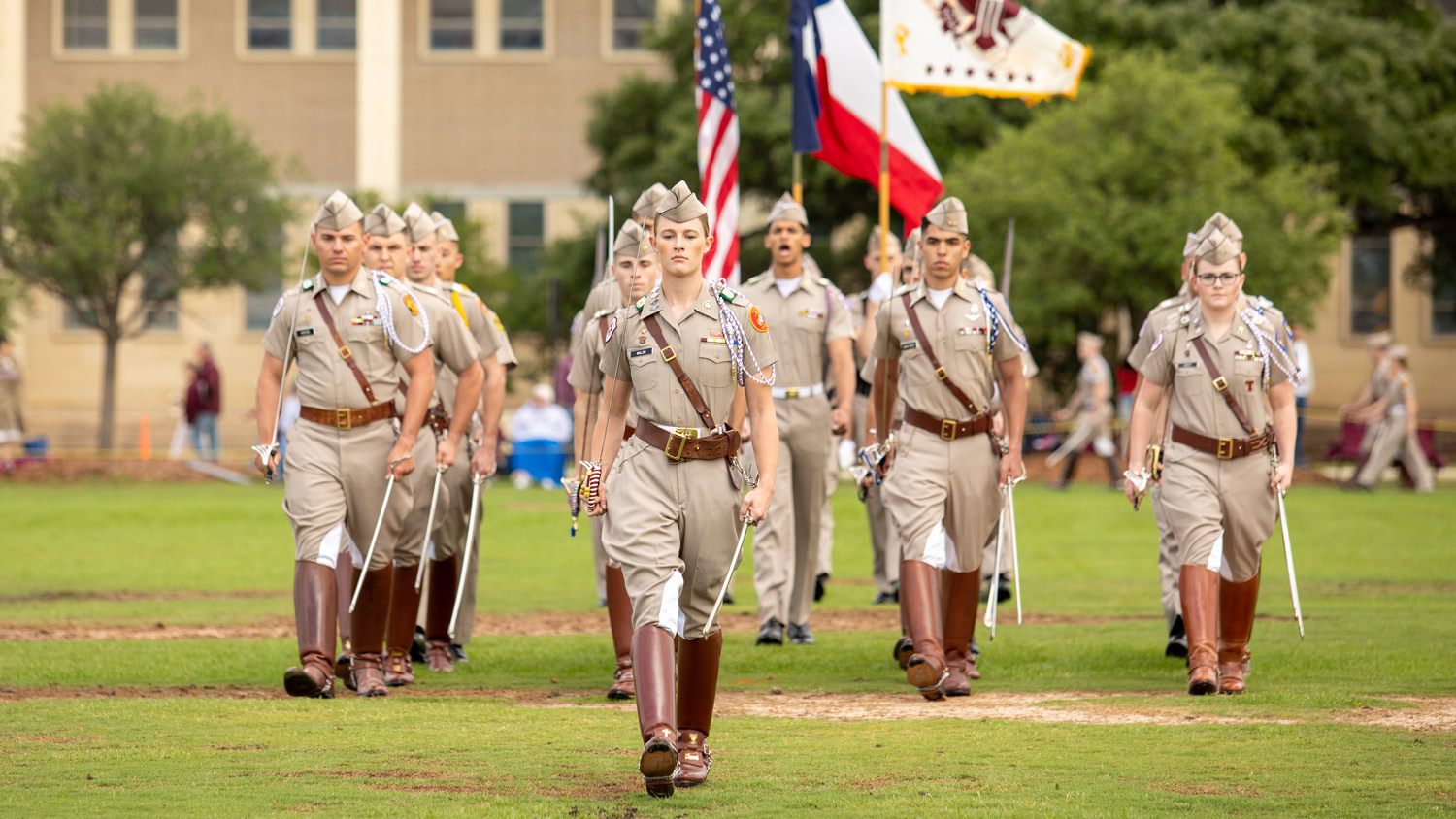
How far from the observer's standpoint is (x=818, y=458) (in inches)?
442

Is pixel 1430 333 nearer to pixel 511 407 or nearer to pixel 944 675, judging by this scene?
pixel 511 407

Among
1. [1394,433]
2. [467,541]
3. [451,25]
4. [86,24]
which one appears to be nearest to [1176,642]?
[467,541]

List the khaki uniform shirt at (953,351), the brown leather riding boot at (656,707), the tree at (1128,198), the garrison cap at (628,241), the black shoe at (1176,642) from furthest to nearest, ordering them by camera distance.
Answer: the tree at (1128,198)
the black shoe at (1176,642)
the garrison cap at (628,241)
the khaki uniform shirt at (953,351)
the brown leather riding boot at (656,707)

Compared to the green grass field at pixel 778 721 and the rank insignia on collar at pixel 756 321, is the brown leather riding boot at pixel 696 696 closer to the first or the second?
the green grass field at pixel 778 721

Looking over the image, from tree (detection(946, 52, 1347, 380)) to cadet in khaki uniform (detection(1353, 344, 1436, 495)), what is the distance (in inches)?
163

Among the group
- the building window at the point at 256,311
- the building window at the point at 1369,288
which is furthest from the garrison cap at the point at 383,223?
the building window at the point at 1369,288

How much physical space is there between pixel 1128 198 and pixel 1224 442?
72.7 ft

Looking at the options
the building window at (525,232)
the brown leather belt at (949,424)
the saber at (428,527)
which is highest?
the building window at (525,232)

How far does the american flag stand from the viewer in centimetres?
1292

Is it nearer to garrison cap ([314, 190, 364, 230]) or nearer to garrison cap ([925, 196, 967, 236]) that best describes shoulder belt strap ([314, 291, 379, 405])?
garrison cap ([314, 190, 364, 230])

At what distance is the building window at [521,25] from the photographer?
47.7 meters

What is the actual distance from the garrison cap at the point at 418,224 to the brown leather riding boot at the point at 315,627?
2450 millimetres

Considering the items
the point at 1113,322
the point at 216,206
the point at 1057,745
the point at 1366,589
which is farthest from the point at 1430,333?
the point at 1057,745

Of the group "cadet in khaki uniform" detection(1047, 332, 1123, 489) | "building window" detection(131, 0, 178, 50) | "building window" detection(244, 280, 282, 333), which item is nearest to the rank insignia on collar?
"cadet in khaki uniform" detection(1047, 332, 1123, 489)
